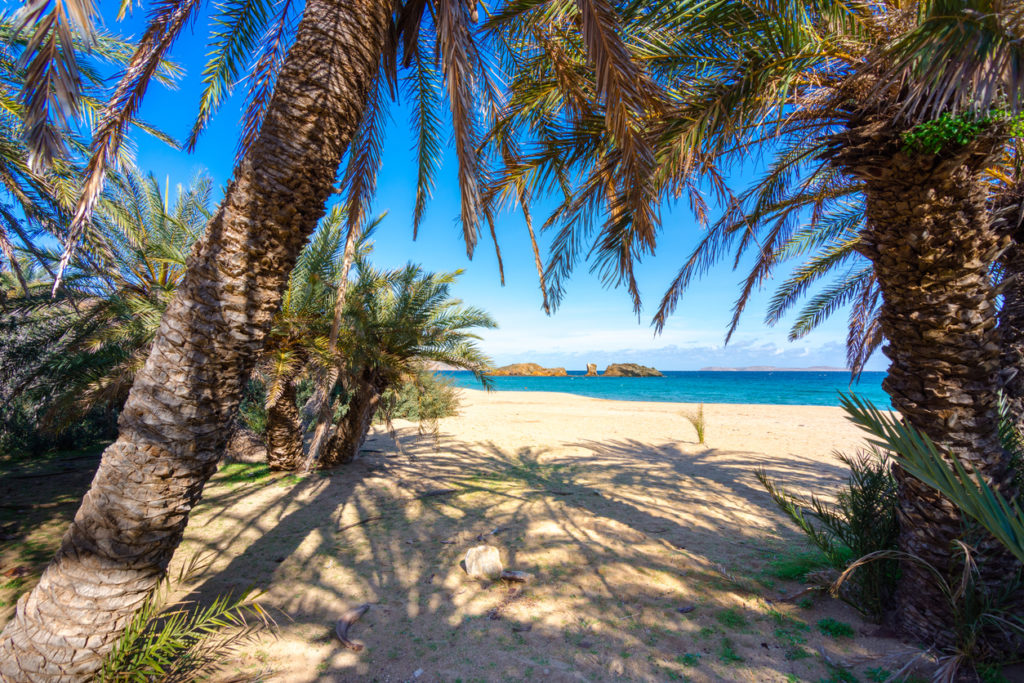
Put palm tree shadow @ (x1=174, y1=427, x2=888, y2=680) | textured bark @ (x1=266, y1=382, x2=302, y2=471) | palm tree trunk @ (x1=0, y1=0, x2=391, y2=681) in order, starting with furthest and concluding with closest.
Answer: textured bark @ (x1=266, y1=382, x2=302, y2=471) → palm tree shadow @ (x1=174, y1=427, x2=888, y2=680) → palm tree trunk @ (x1=0, y1=0, x2=391, y2=681)

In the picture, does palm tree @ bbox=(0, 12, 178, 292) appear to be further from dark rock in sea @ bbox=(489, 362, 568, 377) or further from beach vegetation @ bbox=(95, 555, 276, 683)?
dark rock in sea @ bbox=(489, 362, 568, 377)

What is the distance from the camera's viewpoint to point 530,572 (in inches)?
127

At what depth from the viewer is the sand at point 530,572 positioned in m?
2.24

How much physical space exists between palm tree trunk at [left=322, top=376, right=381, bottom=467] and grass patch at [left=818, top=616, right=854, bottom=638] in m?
5.80

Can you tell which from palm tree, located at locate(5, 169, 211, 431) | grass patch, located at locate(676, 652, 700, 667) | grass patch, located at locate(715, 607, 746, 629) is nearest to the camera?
grass patch, located at locate(676, 652, 700, 667)

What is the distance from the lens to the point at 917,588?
231 centimetres

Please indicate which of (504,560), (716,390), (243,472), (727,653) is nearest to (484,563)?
(504,560)

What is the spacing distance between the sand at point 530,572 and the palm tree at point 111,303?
2.23 meters

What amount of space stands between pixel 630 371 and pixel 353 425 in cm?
6998

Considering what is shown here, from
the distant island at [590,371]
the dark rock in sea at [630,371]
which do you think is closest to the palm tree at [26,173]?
the distant island at [590,371]

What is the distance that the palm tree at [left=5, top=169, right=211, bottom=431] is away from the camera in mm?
5293

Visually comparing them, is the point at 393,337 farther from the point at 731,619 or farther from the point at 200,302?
the point at 731,619

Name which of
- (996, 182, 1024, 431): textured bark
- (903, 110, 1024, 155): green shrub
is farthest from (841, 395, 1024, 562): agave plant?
(996, 182, 1024, 431): textured bark

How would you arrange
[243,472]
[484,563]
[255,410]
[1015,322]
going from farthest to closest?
[255,410] → [243,472] → [1015,322] → [484,563]
